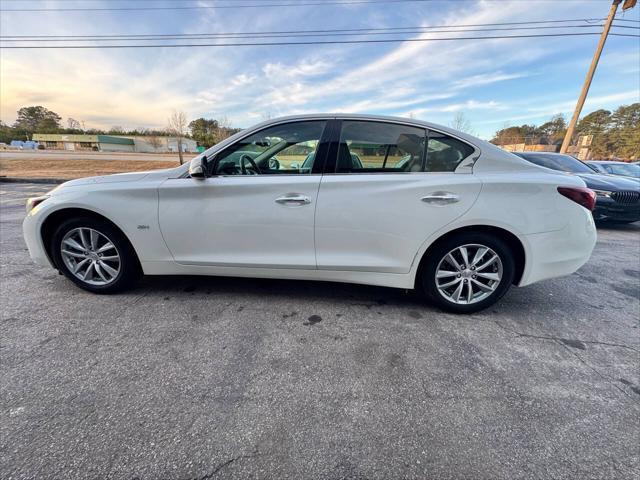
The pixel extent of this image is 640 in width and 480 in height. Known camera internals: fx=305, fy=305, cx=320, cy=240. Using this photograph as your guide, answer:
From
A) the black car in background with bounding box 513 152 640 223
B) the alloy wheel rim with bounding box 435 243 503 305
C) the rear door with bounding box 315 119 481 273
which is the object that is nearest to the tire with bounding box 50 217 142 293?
the rear door with bounding box 315 119 481 273

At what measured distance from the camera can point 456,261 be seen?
2.57 m

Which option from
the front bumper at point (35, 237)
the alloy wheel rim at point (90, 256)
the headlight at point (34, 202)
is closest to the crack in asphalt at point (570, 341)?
the alloy wheel rim at point (90, 256)

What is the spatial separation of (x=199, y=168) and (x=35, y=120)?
12077 centimetres

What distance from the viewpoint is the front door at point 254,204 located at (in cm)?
249

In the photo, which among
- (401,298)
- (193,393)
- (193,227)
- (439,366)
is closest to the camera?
(193,393)

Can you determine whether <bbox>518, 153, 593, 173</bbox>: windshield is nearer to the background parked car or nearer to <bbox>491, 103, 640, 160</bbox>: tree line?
the background parked car

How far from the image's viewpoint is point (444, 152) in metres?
2.50

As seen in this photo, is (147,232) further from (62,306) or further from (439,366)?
(439,366)

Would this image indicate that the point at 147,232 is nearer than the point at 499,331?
No

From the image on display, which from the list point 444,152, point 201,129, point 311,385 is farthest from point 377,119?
point 201,129

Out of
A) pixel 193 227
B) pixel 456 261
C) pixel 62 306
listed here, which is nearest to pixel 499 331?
pixel 456 261

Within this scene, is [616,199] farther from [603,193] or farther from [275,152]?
[275,152]

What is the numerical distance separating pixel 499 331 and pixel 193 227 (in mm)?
2667

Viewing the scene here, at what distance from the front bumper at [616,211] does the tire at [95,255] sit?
779 cm
